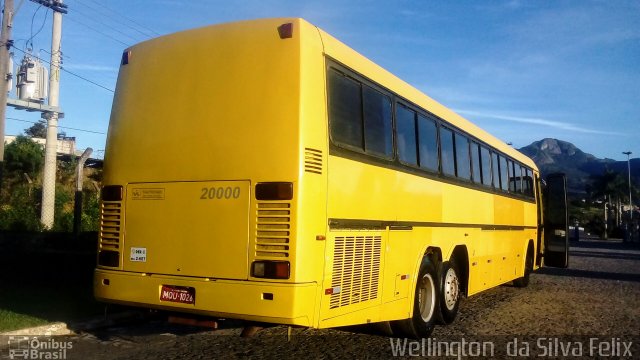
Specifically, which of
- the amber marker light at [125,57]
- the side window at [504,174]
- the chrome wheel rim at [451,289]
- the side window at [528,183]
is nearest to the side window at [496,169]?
the side window at [504,174]

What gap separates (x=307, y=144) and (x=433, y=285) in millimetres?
3552

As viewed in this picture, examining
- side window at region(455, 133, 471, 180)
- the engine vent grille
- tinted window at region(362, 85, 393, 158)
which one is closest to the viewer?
the engine vent grille

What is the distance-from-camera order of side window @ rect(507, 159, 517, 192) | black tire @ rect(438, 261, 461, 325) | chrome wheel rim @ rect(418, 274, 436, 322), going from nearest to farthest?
chrome wheel rim @ rect(418, 274, 436, 322), black tire @ rect(438, 261, 461, 325), side window @ rect(507, 159, 517, 192)

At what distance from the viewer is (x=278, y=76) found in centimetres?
553

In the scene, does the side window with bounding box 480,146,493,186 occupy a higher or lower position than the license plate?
higher

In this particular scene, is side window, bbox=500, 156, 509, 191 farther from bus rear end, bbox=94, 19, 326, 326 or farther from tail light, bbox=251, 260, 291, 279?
tail light, bbox=251, 260, 291, 279

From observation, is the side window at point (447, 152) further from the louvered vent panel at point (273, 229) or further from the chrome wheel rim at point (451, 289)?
the louvered vent panel at point (273, 229)

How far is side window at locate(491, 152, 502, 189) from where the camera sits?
37.5 ft

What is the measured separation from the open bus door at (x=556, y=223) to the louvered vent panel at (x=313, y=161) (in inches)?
455

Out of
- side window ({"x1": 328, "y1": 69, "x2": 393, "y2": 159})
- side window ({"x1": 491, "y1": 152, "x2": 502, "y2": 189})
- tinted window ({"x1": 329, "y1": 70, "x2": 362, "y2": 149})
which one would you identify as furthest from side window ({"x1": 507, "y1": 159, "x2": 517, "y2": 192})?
tinted window ({"x1": 329, "y1": 70, "x2": 362, "y2": 149})

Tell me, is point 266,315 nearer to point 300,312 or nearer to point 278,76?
point 300,312

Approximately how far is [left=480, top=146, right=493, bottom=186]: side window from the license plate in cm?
662

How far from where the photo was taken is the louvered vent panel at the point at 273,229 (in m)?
5.21

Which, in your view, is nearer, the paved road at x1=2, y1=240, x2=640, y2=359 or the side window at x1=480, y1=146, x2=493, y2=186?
the paved road at x1=2, y1=240, x2=640, y2=359
